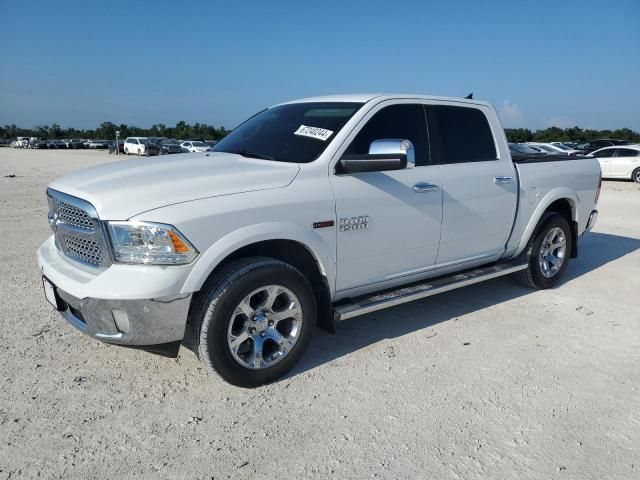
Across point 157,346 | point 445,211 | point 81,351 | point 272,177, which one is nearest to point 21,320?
point 81,351

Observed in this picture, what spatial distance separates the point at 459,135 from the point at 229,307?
2.61 metres

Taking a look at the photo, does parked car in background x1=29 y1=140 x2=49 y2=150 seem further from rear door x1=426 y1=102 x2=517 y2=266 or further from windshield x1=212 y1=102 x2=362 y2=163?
rear door x1=426 y1=102 x2=517 y2=266

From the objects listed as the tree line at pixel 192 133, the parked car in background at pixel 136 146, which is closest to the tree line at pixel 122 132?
the tree line at pixel 192 133

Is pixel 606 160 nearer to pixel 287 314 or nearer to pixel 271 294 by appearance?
pixel 287 314

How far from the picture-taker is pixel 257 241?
310cm

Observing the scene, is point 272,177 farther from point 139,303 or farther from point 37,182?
point 37,182

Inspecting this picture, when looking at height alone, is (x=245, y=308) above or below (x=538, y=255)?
above

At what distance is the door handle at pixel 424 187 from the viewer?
3.88 metres

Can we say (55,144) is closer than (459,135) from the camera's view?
No

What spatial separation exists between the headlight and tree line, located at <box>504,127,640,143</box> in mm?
60197

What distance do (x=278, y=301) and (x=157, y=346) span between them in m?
0.80

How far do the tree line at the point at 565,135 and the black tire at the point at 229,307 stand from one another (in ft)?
196

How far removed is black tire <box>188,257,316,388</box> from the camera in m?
2.98

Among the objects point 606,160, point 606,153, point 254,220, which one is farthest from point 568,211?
point 606,153
